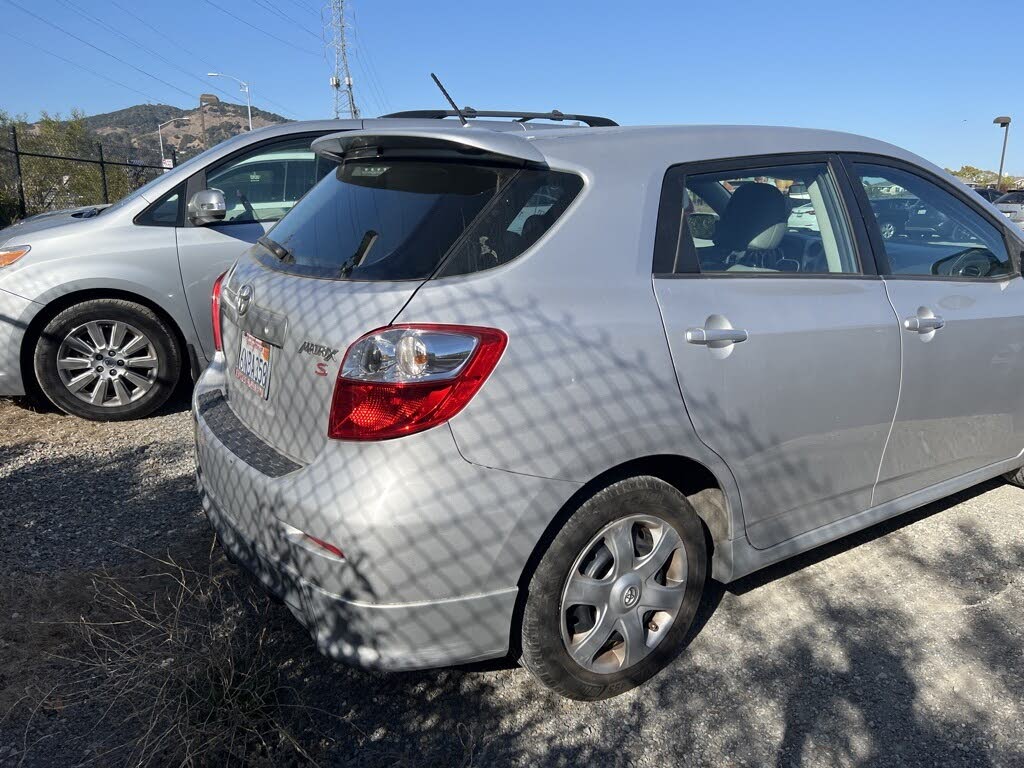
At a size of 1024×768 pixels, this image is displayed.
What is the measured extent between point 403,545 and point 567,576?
21.3 inches

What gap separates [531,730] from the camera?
2.50 meters

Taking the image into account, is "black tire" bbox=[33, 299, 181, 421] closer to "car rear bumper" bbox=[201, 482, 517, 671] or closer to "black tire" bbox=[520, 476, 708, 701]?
"car rear bumper" bbox=[201, 482, 517, 671]

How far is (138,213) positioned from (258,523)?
358cm

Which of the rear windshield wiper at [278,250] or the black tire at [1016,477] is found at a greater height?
the rear windshield wiper at [278,250]

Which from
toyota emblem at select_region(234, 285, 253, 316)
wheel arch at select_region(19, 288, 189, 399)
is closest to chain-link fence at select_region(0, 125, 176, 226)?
wheel arch at select_region(19, 288, 189, 399)

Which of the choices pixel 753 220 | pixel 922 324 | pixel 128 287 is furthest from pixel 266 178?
pixel 922 324

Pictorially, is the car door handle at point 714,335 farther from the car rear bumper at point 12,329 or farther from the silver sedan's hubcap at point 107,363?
the car rear bumper at point 12,329

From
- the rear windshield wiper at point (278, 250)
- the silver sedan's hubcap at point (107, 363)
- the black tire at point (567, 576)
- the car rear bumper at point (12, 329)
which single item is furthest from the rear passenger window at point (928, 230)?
the car rear bumper at point (12, 329)

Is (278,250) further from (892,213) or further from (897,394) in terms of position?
(892,213)

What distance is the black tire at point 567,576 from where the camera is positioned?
7.73 feet

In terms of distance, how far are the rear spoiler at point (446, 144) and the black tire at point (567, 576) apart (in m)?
1.05

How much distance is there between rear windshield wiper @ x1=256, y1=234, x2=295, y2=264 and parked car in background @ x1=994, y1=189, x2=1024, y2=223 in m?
30.2

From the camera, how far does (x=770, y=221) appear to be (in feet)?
10.2

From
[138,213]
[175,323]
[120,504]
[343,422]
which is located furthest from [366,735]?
[138,213]
